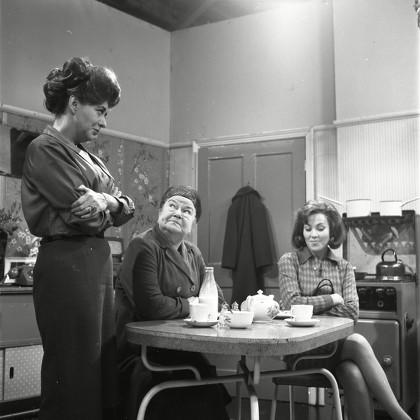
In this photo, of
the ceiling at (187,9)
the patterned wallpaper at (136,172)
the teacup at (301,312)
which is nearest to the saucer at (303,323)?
the teacup at (301,312)

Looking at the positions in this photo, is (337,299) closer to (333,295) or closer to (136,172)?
(333,295)

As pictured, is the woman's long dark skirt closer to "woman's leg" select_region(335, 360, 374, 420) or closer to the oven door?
"woman's leg" select_region(335, 360, 374, 420)

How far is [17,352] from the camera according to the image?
3.70 m

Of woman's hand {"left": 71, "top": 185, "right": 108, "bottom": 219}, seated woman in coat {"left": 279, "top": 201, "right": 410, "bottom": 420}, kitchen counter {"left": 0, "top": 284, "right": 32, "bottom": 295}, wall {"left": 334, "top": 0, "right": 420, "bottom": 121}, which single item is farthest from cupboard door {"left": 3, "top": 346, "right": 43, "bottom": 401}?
wall {"left": 334, "top": 0, "right": 420, "bottom": 121}

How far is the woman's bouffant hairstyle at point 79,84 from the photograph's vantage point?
2.04 m

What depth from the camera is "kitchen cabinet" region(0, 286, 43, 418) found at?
143 inches

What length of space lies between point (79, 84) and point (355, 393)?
1.67 meters

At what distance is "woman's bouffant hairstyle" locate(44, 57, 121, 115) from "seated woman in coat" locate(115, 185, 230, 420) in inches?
26.1

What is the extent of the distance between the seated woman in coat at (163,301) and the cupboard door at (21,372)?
1.59 meters

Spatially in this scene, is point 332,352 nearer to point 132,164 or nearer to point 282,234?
point 282,234

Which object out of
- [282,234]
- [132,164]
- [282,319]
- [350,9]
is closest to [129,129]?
[132,164]

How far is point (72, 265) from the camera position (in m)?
1.87

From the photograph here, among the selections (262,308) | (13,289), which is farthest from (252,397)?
(13,289)

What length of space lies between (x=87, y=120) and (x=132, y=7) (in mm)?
3899
